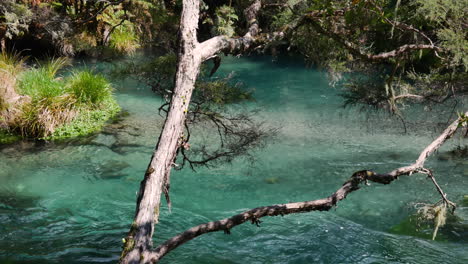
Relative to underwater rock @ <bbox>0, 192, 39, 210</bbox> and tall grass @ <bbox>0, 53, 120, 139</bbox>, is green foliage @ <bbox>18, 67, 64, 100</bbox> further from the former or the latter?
underwater rock @ <bbox>0, 192, 39, 210</bbox>

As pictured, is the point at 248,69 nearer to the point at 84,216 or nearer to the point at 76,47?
the point at 76,47

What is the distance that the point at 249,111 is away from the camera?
9.18 meters

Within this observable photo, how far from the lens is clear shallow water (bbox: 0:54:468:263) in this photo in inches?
188

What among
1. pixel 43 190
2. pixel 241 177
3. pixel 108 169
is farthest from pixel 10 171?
pixel 241 177

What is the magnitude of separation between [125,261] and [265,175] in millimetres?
4181

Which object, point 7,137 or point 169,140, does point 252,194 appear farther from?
point 7,137

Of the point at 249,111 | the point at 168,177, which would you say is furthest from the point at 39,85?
the point at 168,177

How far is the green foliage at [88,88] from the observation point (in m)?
8.70

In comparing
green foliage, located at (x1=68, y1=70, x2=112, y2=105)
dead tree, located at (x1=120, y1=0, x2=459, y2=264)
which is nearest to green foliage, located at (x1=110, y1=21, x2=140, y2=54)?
green foliage, located at (x1=68, y1=70, x2=112, y2=105)

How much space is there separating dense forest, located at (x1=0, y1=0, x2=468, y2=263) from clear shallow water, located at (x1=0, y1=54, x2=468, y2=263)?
0.14ft

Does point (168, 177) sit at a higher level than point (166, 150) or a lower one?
lower

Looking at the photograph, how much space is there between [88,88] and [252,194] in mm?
4324

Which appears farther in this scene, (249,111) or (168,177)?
(249,111)

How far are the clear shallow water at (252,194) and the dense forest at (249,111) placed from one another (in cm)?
4
